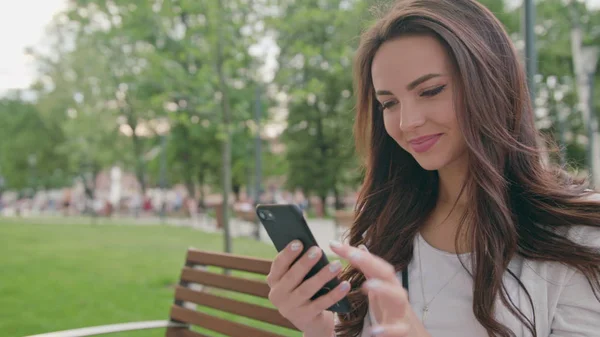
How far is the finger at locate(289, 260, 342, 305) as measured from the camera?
1.34 metres

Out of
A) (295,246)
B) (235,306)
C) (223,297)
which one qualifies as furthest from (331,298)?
(223,297)

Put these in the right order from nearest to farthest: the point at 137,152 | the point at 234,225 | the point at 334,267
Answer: the point at 334,267
the point at 234,225
the point at 137,152

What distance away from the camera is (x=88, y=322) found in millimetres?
5625

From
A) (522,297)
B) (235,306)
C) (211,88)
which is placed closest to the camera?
(522,297)

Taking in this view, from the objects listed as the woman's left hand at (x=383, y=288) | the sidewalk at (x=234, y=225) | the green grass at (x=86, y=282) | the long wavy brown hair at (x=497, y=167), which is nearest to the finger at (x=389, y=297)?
the woman's left hand at (x=383, y=288)

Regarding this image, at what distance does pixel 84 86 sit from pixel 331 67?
90.9 feet

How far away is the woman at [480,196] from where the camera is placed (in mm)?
1565

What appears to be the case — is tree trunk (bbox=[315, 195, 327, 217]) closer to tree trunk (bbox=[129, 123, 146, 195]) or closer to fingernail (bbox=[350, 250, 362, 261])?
tree trunk (bbox=[129, 123, 146, 195])

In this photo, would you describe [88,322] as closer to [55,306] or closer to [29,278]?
[55,306]

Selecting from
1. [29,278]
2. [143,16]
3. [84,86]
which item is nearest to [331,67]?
[143,16]

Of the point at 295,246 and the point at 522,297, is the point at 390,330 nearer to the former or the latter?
the point at 295,246

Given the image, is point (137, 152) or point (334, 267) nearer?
point (334, 267)

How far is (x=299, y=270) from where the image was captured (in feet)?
4.58

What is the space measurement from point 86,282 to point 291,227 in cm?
733
